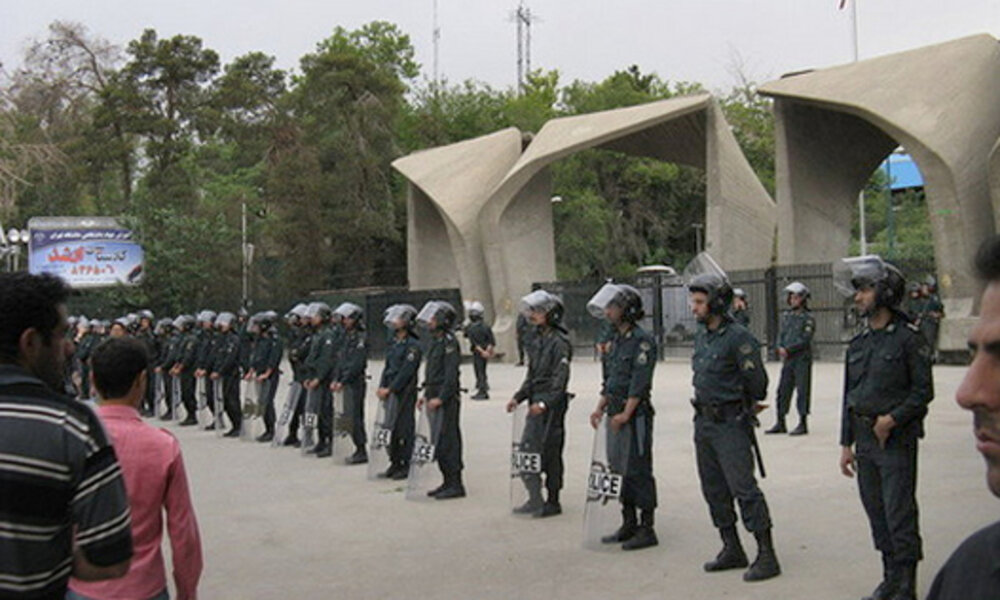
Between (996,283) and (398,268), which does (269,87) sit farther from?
(996,283)

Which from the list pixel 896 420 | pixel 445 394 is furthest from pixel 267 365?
pixel 896 420

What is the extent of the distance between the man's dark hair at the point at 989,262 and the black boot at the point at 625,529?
6.13 metres

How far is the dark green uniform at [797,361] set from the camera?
13.2 metres

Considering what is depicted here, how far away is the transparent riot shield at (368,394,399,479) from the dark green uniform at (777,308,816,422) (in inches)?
211

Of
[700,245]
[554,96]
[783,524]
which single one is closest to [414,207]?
[700,245]

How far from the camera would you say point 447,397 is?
1002 cm

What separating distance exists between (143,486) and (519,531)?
5051mm

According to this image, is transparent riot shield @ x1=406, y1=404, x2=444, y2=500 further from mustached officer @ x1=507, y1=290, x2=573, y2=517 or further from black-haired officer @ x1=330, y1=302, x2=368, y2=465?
black-haired officer @ x1=330, y1=302, x2=368, y2=465

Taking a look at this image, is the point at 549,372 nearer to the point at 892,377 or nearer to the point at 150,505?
the point at 892,377

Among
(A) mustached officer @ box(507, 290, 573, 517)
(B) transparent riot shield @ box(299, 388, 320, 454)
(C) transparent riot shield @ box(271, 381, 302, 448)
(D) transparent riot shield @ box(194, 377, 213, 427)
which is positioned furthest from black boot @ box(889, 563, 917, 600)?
(D) transparent riot shield @ box(194, 377, 213, 427)

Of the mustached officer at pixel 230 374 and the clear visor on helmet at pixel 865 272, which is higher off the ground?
the clear visor on helmet at pixel 865 272

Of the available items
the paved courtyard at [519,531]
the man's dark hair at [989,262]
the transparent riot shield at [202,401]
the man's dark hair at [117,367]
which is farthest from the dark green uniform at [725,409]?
the transparent riot shield at [202,401]

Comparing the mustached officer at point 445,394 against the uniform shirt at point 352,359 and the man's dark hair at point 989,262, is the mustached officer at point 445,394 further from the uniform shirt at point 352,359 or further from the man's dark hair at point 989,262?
the man's dark hair at point 989,262

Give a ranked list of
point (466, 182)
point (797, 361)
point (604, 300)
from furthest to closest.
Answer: point (466, 182) < point (797, 361) < point (604, 300)
